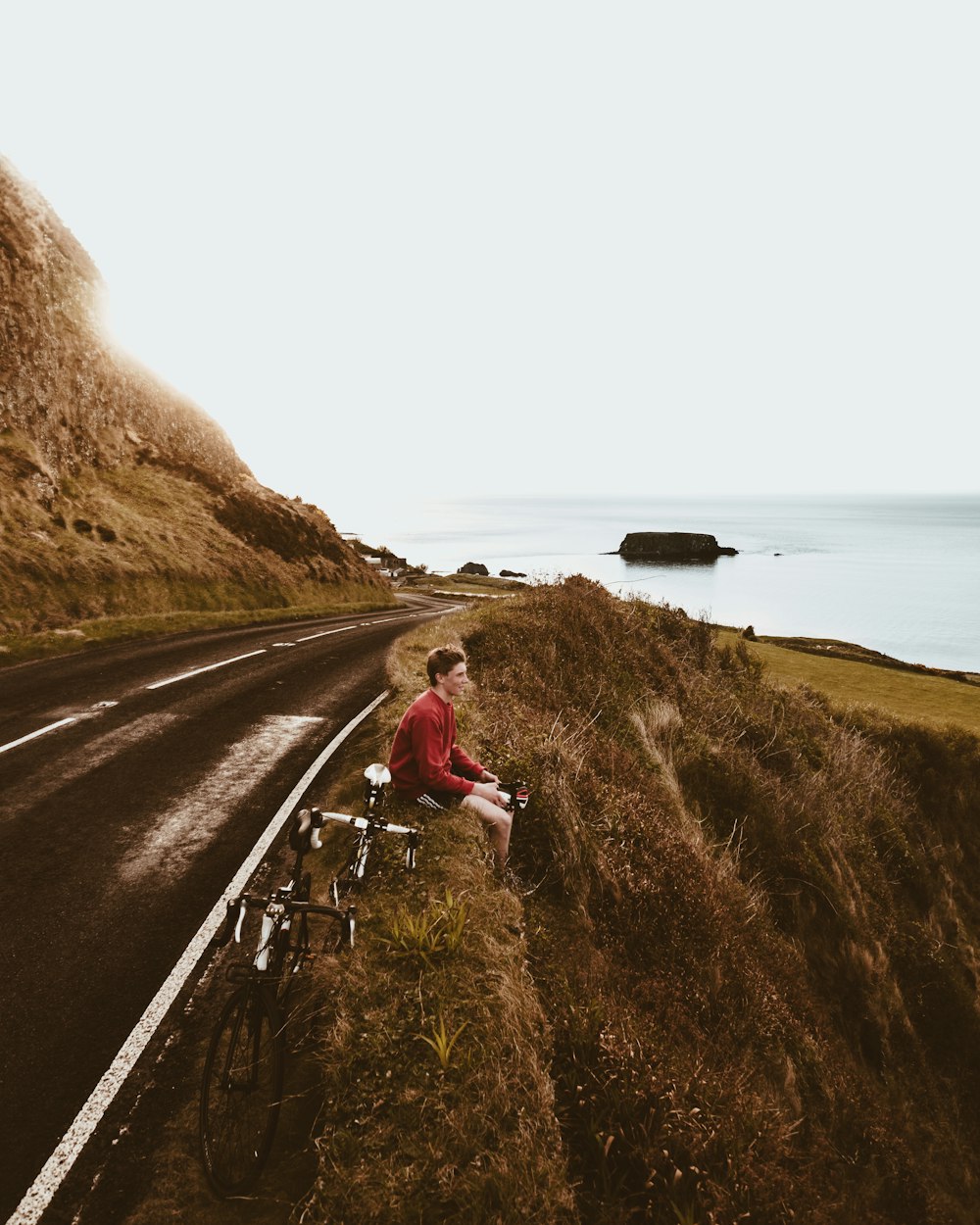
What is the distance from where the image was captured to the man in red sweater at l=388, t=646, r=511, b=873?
5.66 meters

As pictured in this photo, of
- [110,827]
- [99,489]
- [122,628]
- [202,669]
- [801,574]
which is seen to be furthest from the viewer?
[801,574]

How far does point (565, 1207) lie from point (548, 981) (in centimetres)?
179

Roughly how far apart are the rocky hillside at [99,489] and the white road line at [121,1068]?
54.7 ft

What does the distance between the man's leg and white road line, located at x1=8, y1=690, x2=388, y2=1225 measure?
2.31m

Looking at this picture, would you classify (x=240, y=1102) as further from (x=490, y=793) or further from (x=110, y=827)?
(x=110, y=827)

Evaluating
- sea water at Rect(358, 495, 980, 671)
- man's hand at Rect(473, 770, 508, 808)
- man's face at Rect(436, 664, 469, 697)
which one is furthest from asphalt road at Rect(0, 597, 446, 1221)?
sea water at Rect(358, 495, 980, 671)

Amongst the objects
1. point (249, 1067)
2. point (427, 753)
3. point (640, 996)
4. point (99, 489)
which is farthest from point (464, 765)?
point (99, 489)

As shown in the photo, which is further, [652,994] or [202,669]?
[202,669]

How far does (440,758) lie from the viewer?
576 centimetres

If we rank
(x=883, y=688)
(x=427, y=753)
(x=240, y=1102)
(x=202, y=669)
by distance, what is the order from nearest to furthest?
1. (x=240, y=1102)
2. (x=427, y=753)
3. (x=202, y=669)
4. (x=883, y=688)

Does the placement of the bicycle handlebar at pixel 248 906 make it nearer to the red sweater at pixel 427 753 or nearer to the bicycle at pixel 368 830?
the bicycle at pixel 368 830

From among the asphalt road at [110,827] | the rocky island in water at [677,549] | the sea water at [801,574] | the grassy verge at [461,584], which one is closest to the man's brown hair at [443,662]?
the asphalt road at [110,827]

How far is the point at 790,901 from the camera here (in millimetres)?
10531

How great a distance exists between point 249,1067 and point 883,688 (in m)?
25.5
